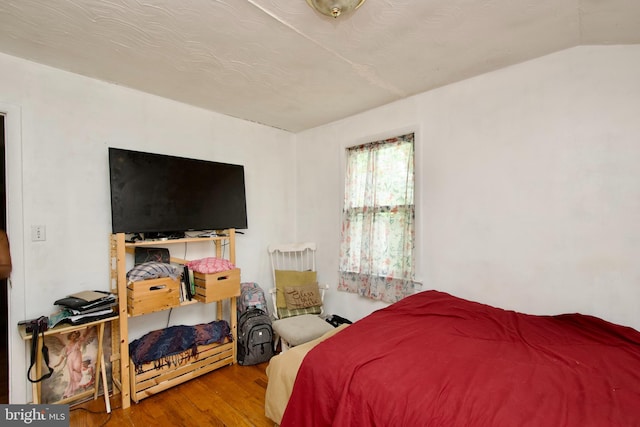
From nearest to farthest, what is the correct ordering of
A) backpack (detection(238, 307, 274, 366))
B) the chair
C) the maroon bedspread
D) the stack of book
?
the maroon bedspread
the stack of book
the chair
backpack (detection(238, 307, 274, 366))

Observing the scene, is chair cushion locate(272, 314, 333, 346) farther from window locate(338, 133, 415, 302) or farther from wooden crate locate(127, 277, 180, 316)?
wooden crate locate(127, 277, 180, 316)

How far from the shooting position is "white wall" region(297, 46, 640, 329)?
1.81m

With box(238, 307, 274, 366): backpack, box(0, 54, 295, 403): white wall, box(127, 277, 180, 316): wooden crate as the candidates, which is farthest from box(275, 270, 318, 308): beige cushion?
box(127, 277, 180, 316): wooden crate

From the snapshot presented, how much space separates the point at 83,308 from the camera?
1983 millimetres

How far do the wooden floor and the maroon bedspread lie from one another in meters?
0.76

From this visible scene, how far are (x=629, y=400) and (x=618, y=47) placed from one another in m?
1.99

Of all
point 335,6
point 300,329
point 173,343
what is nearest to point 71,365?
point 173,343

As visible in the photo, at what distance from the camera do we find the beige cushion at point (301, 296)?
3057 millimetres

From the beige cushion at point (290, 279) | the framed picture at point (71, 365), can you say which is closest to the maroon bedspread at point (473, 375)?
the beige cushion at point (290, 279)

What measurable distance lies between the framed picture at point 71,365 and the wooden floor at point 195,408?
123 millimetres

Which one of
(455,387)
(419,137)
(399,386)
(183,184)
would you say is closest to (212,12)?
(183,184)

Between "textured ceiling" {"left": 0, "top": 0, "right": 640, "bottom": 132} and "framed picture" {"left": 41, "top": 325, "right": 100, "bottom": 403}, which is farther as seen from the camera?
"framed picture" {"left": 41, "top": 325, "right": 100, "bottom": 403}

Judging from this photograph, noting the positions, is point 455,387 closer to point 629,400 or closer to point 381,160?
point 629,400

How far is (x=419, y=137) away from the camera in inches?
105
